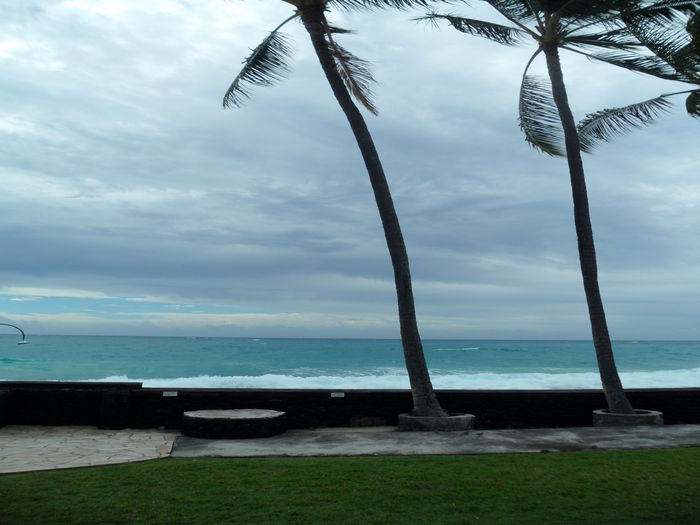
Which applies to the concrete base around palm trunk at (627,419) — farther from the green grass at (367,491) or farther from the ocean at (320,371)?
the ocean at (320,371)

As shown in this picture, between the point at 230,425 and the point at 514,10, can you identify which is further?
the point at 514,10

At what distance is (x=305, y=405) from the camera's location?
33.6 feet

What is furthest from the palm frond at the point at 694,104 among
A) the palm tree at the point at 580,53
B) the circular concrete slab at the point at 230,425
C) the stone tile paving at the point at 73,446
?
the stone tile paving at the point at 73,446

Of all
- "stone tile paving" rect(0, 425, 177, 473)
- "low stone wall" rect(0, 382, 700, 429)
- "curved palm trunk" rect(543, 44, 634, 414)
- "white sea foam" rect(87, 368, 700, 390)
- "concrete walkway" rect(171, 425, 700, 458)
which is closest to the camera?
"stone tile paving" rect(0, 425, 177, 473)

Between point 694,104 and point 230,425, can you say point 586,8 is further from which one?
point 230,425

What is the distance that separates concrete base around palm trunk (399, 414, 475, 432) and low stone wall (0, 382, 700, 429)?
988 millimetres

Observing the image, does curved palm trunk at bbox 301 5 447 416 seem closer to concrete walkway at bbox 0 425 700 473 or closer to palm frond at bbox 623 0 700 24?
concrete walkway at bbox 0 425 700 473

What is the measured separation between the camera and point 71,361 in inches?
2135

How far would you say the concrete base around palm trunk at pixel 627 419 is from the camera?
9828 millimetres

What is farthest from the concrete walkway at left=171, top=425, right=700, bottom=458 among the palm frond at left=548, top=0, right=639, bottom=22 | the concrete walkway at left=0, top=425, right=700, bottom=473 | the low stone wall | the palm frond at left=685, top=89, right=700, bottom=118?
the palm frond at left=548, top=0, right=639, bottom=22

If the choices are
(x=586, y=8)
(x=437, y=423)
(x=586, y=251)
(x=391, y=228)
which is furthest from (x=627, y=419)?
(x=586, y=8)

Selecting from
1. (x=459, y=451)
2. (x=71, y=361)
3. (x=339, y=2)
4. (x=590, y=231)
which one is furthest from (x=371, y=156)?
(x=71, y=361)

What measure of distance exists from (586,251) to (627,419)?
2.97 m

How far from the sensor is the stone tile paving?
22.4ft
